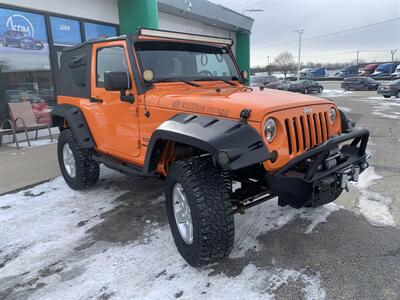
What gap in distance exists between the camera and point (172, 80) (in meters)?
3.74

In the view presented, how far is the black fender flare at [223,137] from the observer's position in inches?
95.9

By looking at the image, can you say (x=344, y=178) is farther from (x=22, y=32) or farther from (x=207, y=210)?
(x=22, y=32)

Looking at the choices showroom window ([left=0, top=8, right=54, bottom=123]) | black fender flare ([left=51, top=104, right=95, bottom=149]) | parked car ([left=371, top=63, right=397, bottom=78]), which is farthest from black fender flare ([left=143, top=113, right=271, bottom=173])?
parked car ([left=371, top=63, right=397, bottom=78])

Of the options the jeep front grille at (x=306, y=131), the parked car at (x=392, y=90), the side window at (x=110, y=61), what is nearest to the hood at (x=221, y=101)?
the jeep front grille at (x=306, y=131)

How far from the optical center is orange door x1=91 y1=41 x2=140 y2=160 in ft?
12.3

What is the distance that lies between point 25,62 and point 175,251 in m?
7.72

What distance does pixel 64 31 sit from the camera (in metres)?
9.64

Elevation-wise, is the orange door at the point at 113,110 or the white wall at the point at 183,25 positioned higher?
the white wall at the point at 183,25

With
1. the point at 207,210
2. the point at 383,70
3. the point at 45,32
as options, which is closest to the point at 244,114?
the point at 207,210

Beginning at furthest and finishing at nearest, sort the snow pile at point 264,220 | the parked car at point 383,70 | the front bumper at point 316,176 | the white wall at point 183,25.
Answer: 1. the parked car at point 383,70
2. the white wall at point 183,25
3. the snow pile at point 264,220
4. the front bumper at point 316,176

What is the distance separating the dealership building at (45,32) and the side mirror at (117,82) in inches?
245

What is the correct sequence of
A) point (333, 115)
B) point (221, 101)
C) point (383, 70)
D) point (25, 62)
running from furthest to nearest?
point (383, 70), point (25, 62), point (333, 115), point (221, 101)

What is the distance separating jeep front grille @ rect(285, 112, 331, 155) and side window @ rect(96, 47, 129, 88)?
1851 mm

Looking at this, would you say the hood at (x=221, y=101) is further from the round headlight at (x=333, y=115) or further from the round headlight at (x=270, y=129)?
the round headlight at (x=333, y=115)
